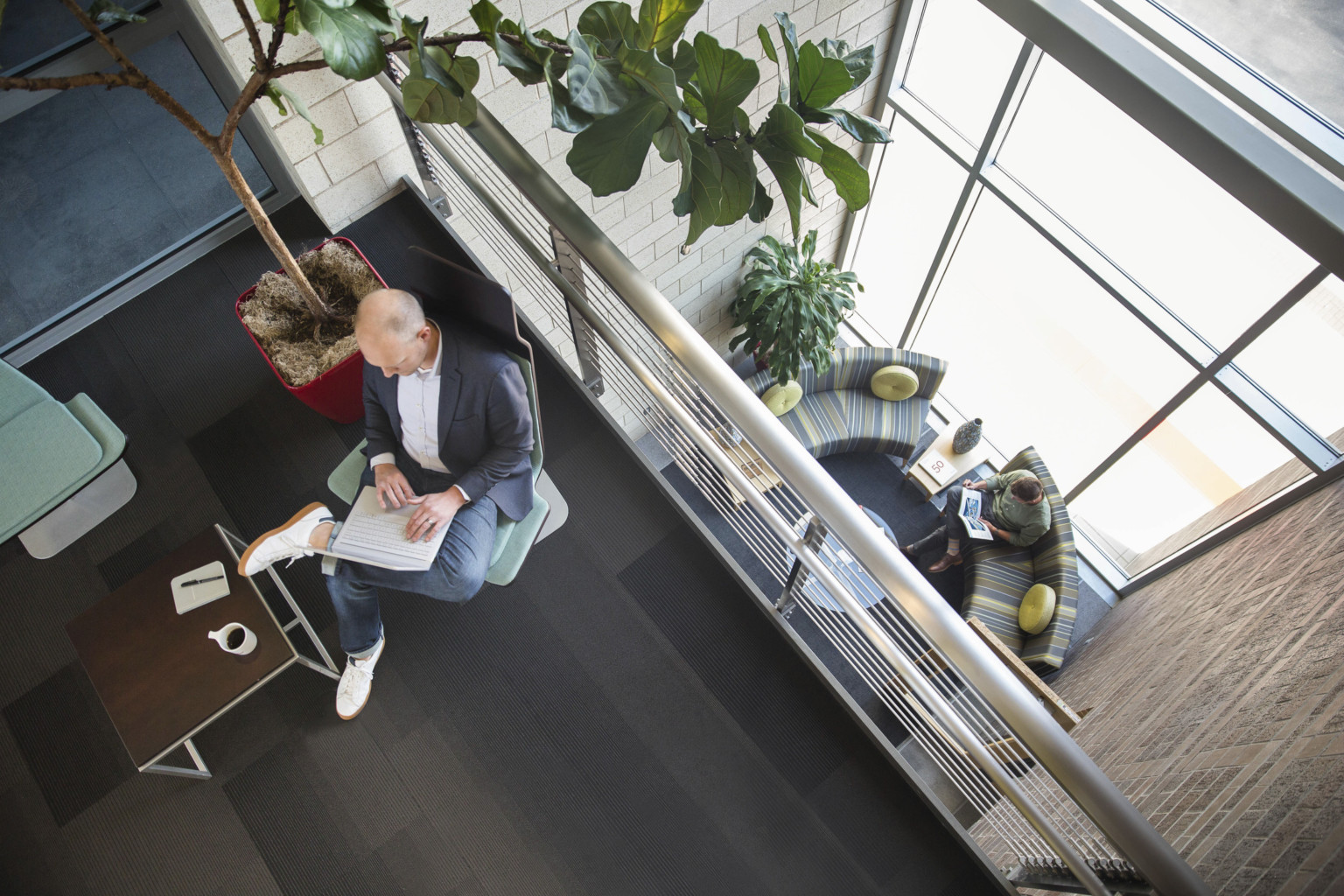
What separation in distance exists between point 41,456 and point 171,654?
3.24ft

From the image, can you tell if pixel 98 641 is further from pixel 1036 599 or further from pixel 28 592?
pixel 1036 599

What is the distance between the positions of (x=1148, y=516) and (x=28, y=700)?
6923mm

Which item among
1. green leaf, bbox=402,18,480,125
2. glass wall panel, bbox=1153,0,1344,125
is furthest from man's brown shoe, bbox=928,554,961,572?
green leaf, bbox=402,18,480,125

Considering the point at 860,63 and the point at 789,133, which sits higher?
the point at 860,63

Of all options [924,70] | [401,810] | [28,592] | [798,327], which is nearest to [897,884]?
[401,810]

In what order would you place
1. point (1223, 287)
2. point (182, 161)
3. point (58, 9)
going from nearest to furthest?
point (58, 9) < point (182, 161) < point (1223, 287)

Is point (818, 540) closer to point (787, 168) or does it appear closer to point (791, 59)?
point (787, 168)

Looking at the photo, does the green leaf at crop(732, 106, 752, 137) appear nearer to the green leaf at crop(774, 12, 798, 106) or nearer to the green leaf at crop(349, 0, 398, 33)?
the green leaf at crop(774, 12, 798, 106)

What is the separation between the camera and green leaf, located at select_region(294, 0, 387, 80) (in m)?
1.61

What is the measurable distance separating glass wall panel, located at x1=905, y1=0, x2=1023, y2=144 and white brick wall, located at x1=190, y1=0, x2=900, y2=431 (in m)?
0.30

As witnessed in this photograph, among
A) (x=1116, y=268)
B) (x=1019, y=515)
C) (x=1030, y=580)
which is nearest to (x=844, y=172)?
(x=1116, y=268)

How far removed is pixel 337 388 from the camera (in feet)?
9.73

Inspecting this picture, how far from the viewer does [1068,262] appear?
5.66 m

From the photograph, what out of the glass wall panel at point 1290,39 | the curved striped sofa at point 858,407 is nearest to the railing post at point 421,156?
the curved striped sofa at point 858,407
